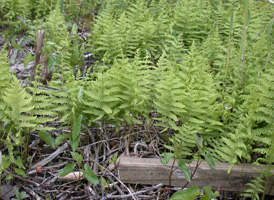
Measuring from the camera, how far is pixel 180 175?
2.79 meters

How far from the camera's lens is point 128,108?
2998 mm

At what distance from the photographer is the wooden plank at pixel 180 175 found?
9.06 feet

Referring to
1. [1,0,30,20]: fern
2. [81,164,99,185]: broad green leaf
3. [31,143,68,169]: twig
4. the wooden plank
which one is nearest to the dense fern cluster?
the wooden plank

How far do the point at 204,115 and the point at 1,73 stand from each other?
2.09 metres

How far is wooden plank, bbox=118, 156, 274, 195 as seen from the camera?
2.76 m

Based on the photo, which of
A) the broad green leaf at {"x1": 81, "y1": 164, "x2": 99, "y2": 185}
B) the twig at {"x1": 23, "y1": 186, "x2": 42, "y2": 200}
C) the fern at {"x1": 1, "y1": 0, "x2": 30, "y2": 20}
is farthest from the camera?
the fern at {"x1": 1, "y1": 0, "x2": 30, "y2": 20}

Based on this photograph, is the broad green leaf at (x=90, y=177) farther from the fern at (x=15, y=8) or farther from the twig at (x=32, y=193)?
the fern at (x=15, y=8)

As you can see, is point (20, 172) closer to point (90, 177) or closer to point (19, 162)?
point (19, 162)

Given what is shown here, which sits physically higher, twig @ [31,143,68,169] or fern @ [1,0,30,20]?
fern @ [1,0,30,20]

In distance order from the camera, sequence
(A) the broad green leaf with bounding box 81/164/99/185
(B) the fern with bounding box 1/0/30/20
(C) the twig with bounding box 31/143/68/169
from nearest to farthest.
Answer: (A) the broad green leaf with bounding box 81/164/99/185 → (C) the twig with bounding box 31/143/68/169 → (B) the fern with bounding box 1/0/30/20

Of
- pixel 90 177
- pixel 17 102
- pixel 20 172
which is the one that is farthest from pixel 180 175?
pixel 17 102

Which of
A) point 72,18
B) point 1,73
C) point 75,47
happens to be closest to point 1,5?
point 72,18

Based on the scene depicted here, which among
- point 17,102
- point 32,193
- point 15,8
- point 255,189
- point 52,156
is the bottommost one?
point 32,193

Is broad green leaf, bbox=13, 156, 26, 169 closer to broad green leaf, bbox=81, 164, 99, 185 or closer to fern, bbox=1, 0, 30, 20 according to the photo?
broad green leaf, bbox=81, 164, 99, 185
